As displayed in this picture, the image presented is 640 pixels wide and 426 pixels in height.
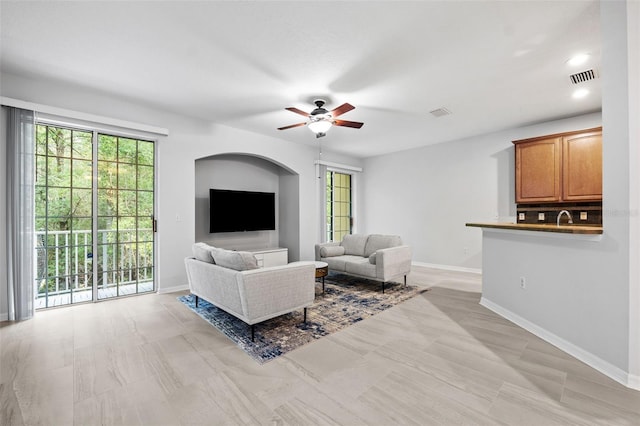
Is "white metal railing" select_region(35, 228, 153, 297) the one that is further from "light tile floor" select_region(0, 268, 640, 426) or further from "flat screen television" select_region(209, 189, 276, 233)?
"flat screen television" select_region(209, 189, 276, 233)

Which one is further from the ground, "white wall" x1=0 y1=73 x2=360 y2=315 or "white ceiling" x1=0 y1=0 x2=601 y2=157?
"white ceiling" x1=0 y1=0 x2=601 y2=157

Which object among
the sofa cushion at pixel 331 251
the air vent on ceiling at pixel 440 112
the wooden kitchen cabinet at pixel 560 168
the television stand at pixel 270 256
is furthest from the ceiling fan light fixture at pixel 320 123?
the wooden kitchen cabinet at pixel 560 168

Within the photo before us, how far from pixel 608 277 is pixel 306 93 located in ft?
11.4

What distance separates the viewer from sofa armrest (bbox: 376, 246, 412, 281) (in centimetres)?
422

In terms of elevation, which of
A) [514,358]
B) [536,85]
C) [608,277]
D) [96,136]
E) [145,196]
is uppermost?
[536,85]

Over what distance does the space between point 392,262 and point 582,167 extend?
3.18m

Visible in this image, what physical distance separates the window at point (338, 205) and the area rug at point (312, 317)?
9.02 feet

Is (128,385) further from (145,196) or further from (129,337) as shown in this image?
(145,196)

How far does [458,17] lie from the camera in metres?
2.27

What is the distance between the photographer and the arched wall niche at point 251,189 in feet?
17.6

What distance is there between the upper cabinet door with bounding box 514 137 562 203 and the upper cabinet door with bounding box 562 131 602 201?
10 cm

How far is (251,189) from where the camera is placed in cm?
620

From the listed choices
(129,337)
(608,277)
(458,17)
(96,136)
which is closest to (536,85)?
(458,17)

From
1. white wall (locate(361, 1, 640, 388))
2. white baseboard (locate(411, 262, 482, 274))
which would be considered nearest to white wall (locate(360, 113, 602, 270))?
white baseboard (locate(411, 262, 482, 274))
